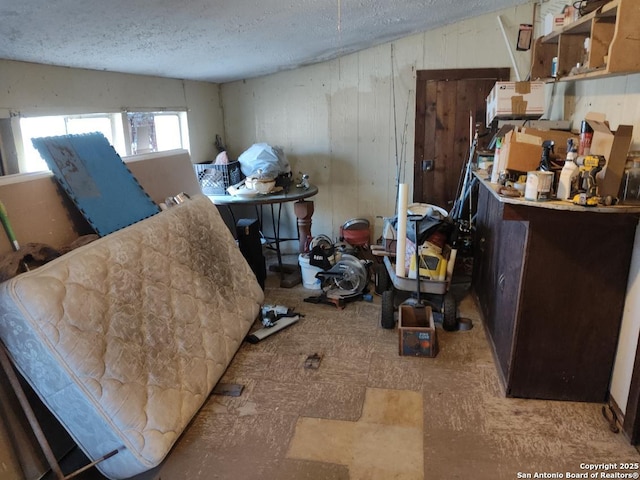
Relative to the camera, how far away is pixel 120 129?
3.31 metres

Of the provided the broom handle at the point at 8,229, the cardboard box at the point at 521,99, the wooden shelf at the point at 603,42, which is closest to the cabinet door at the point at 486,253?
the cardboard box at the point at 521,99

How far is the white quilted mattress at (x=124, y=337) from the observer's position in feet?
5.59

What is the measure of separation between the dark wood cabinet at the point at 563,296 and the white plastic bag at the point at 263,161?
222cm

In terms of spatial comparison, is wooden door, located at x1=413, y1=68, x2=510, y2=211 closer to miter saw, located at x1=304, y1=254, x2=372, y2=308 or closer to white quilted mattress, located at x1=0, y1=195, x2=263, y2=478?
miter saw, located at x1=304, y1=254, x2=372, y2=308

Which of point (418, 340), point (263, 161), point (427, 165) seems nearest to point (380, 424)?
point (418, 340)

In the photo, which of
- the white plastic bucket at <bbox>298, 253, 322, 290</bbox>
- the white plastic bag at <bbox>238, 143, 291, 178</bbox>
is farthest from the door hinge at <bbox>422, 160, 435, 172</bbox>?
the white plastic bucket at <bbox>298, 253, 322, 290</bbox>

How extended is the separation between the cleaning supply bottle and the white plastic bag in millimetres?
2463

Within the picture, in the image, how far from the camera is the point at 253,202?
12.3 feet

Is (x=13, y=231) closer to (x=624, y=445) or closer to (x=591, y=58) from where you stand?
(x=591, y=58)

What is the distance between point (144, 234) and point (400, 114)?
288cm

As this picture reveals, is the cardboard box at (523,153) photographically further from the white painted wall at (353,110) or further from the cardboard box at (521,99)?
the white painted wall at (353,110)

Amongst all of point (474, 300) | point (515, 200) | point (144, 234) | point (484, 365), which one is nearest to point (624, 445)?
point (484, 365)

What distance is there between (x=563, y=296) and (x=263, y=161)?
8.85 ft

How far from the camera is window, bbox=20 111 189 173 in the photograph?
8.52 ft
